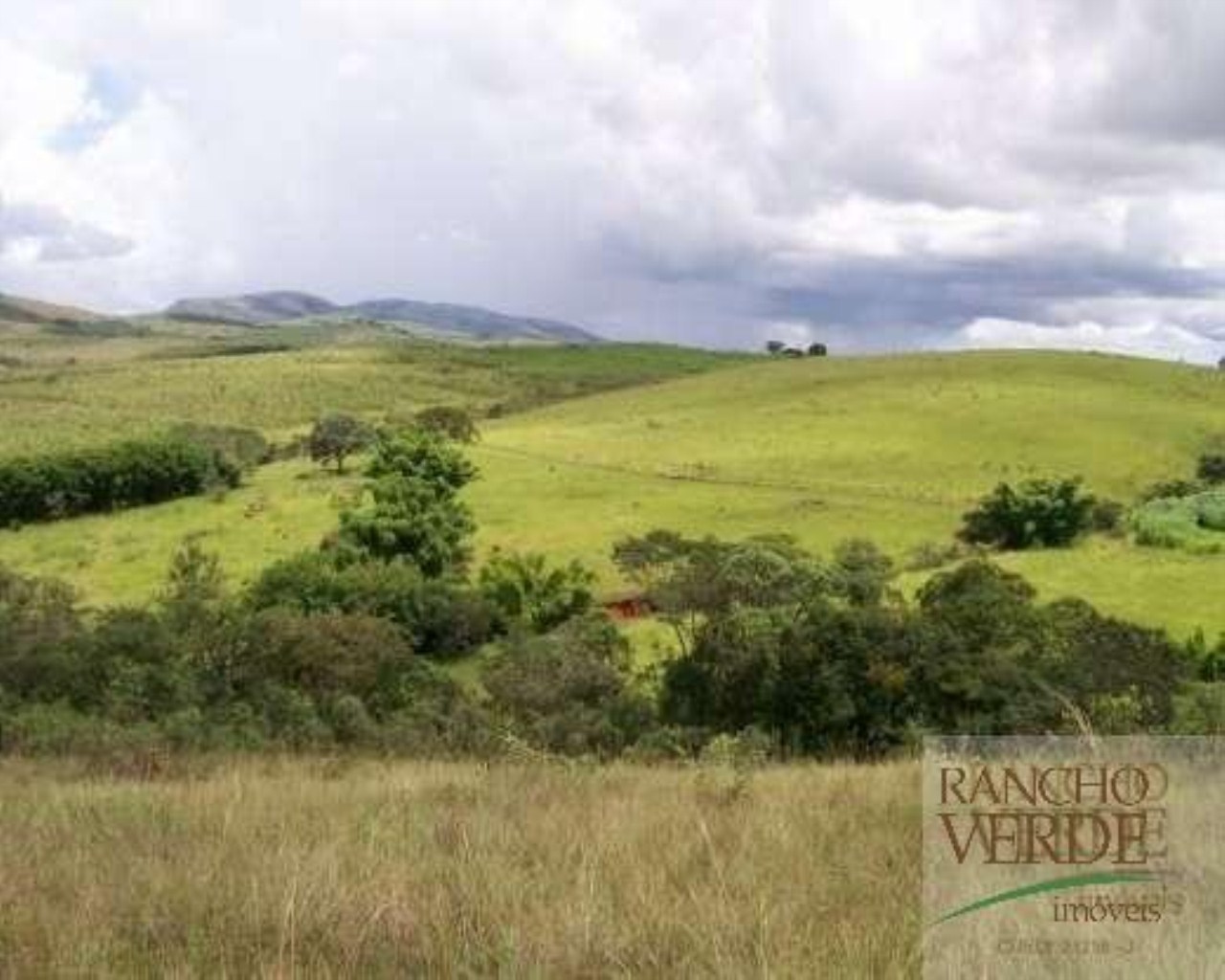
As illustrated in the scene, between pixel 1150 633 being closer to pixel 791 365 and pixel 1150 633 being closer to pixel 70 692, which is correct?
pixel 70 692

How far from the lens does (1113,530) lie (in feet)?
191

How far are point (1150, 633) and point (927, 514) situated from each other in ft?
104

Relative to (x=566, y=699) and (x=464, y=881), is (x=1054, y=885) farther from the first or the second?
(x=566, y=699)

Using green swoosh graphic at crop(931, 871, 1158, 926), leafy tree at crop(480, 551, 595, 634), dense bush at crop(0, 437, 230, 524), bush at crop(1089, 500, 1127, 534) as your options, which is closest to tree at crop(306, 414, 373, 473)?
dense bush at crop(0, 437, 230, 524)

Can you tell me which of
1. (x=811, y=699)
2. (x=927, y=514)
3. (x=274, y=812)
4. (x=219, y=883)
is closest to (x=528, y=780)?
(x=274, y=812)

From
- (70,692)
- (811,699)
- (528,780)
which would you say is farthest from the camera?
(811,699)

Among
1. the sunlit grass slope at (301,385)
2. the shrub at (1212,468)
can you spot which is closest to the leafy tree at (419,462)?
the shrub at (1212,468)

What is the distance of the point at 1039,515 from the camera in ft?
189

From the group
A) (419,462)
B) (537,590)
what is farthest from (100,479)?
(537,590)

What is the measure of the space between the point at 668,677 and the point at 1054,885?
26.6 metres

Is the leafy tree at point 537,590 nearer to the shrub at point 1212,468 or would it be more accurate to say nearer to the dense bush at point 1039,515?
the dense bush at point 1039,515

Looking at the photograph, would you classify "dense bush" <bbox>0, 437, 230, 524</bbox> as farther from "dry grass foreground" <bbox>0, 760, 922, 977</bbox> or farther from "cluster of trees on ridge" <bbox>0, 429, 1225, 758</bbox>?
"dry grass foreground" <bbox>0, 760, 922, 977</bbox>

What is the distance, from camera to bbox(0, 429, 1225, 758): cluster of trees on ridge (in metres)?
19.9

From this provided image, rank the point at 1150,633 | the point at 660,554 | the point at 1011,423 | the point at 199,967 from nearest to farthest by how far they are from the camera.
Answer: the point at 199,967, the point at 1150,633, the point at 660,554, the point at 1011,423
